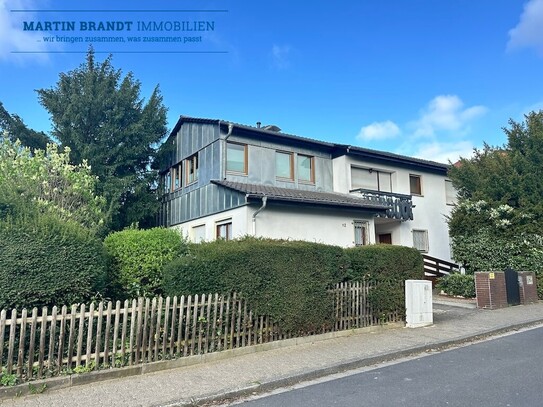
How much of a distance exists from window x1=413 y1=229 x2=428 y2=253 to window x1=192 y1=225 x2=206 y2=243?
10.4 meters

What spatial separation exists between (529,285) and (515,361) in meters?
8.78

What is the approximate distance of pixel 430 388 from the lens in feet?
17.9

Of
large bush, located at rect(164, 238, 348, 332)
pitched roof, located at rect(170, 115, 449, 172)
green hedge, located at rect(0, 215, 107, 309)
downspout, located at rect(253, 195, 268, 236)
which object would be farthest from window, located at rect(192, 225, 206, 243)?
green hedge, located at rect(0, 215, 107, 309)

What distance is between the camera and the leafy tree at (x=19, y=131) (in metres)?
18.6

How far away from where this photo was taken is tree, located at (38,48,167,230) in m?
18.8

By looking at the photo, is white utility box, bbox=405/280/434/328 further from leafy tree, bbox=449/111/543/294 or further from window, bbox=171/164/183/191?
window, bbox=171/164/183/191

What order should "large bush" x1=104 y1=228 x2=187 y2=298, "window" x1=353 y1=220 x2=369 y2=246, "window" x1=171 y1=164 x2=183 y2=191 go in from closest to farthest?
"large bush" x1=104 y1=228 x2=187 y2=298 → "window" x1=353 y1=220 x2=369 y2=246 → "window" x1=171 y1=164 x2=183 y2=191

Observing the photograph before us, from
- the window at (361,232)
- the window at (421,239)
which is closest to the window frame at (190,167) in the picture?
the window at (361,232)

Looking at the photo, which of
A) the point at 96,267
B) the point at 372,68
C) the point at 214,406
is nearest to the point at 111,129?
the point at 372,68

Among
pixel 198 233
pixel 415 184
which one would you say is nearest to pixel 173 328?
pixel 198 233

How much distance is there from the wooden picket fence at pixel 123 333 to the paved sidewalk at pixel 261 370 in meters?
0.34

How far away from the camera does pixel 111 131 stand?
63.6ft

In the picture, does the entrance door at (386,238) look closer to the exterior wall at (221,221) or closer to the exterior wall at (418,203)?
the exterior wall at (418,203)

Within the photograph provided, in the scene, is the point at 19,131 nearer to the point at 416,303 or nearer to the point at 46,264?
the point at 46,264
